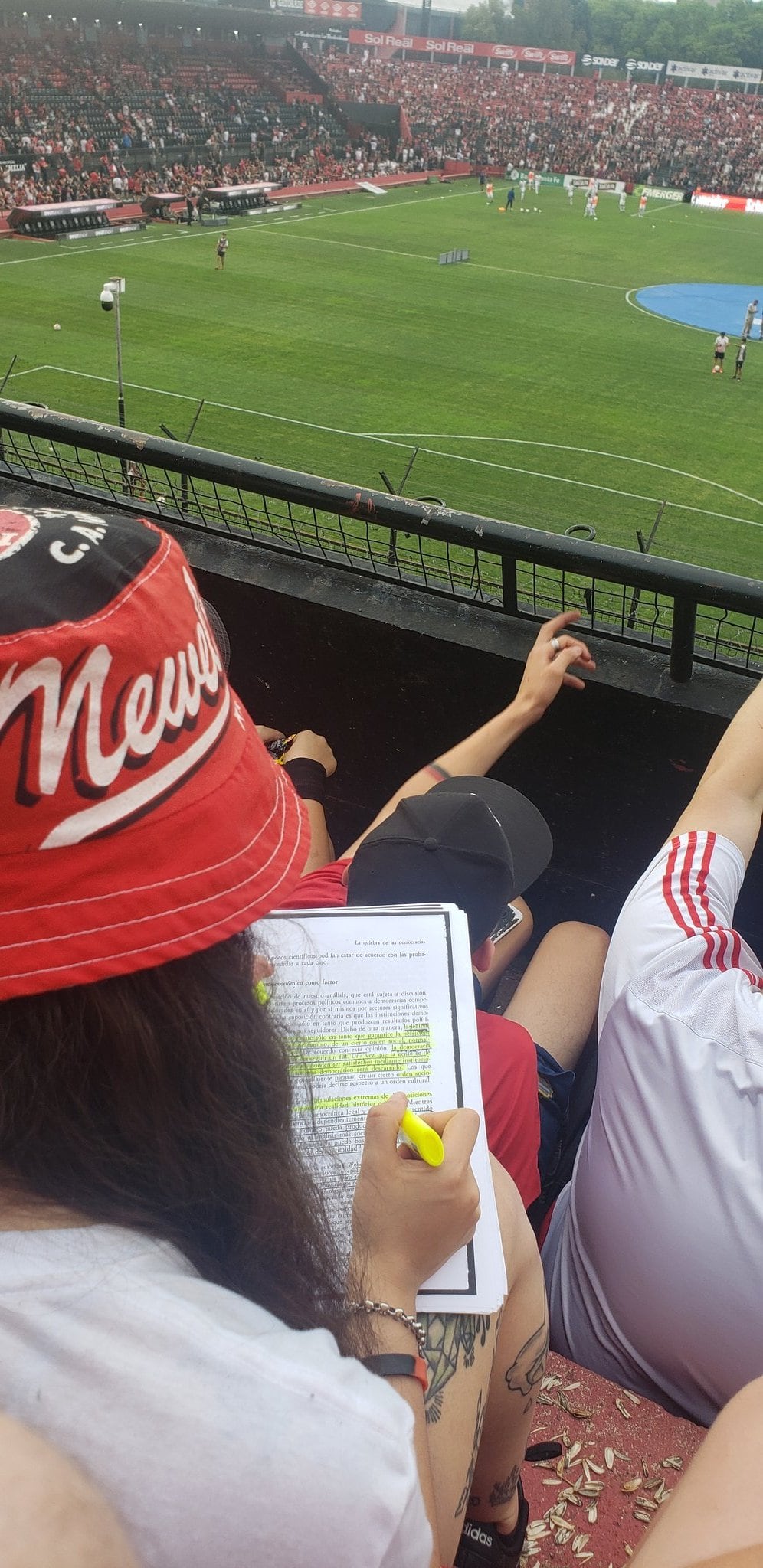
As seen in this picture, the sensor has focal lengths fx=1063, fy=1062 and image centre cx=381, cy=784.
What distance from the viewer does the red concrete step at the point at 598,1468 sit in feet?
4.91

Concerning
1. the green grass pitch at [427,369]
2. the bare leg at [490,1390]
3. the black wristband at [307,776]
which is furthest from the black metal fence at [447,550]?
the green grass pitch at [427,369]

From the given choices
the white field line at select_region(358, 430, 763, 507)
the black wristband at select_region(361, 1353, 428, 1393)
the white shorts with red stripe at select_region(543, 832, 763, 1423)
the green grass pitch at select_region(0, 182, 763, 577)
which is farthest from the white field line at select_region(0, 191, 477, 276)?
the black wristband at select_region(361, 1353, 428, 1393)

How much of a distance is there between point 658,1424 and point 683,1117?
0.46 m

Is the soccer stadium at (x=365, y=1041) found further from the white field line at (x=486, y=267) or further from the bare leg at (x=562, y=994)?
the white field line at (x=486, y=267)

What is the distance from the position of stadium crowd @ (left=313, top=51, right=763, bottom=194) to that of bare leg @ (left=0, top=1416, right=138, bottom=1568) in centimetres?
5930

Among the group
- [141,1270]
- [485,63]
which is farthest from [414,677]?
[485,63]

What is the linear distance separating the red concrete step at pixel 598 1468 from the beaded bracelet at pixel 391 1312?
665 millimetres

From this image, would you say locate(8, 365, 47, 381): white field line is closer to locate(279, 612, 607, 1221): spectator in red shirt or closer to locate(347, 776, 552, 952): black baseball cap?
locate(279, 612, 607, 1221): spectator in red shirt

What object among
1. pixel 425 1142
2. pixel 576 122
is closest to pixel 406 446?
pixel 425 1142

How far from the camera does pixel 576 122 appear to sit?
188 feet

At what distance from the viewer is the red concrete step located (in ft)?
4.91

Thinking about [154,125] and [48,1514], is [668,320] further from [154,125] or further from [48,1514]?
[48,1514]

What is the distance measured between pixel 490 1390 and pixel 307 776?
166cm

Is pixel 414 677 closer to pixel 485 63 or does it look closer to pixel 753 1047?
pixel 753 1047
